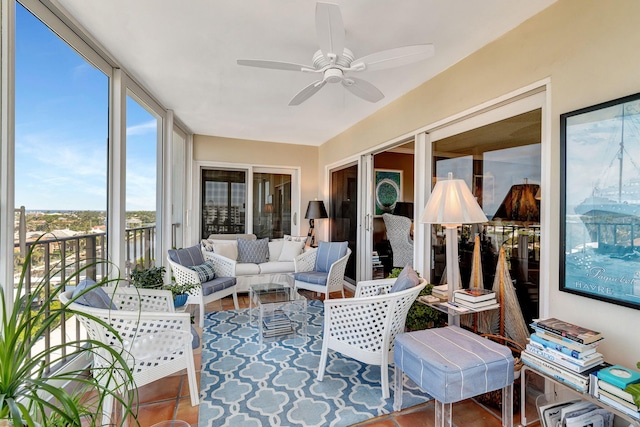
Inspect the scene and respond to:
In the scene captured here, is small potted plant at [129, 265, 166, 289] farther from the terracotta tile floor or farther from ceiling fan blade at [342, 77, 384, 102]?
ceiling fan blade at [342, 77, 384, 102]

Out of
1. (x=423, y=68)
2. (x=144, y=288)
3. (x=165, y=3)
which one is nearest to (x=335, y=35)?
(x=165, y=3)

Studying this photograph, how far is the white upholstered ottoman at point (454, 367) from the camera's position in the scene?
1.64 m

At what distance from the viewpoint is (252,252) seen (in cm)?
473

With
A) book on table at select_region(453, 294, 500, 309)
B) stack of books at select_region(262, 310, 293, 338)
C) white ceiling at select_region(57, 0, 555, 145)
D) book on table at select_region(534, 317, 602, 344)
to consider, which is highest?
white ceiling at select_region(57, 0, 555, 145)

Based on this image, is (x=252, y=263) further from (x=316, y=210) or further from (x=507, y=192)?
(x=507, y=192)

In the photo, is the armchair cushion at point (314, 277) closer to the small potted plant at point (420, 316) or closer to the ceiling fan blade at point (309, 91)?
the small potted plant at point (420, 316)

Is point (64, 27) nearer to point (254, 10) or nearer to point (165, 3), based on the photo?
point (165, 3)

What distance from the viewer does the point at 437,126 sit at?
A: 299cm

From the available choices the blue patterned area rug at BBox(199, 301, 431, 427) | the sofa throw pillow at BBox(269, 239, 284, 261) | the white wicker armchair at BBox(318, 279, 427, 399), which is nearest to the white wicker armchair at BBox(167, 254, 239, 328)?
the blue patterned area rug at BBox(199, 301, 431, 427)

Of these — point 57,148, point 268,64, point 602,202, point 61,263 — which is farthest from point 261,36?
point 602,202

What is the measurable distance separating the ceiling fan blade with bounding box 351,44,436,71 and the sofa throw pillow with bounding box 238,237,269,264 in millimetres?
3314

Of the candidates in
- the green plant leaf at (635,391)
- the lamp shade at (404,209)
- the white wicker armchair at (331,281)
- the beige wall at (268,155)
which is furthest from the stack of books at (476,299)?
the beige wall at (268,155)

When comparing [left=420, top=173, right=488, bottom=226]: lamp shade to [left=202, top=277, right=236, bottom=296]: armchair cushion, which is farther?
[left=202, top=277, right=236, bottom=296]: armchair cushion

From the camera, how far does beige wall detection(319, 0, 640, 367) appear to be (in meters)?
1.63
